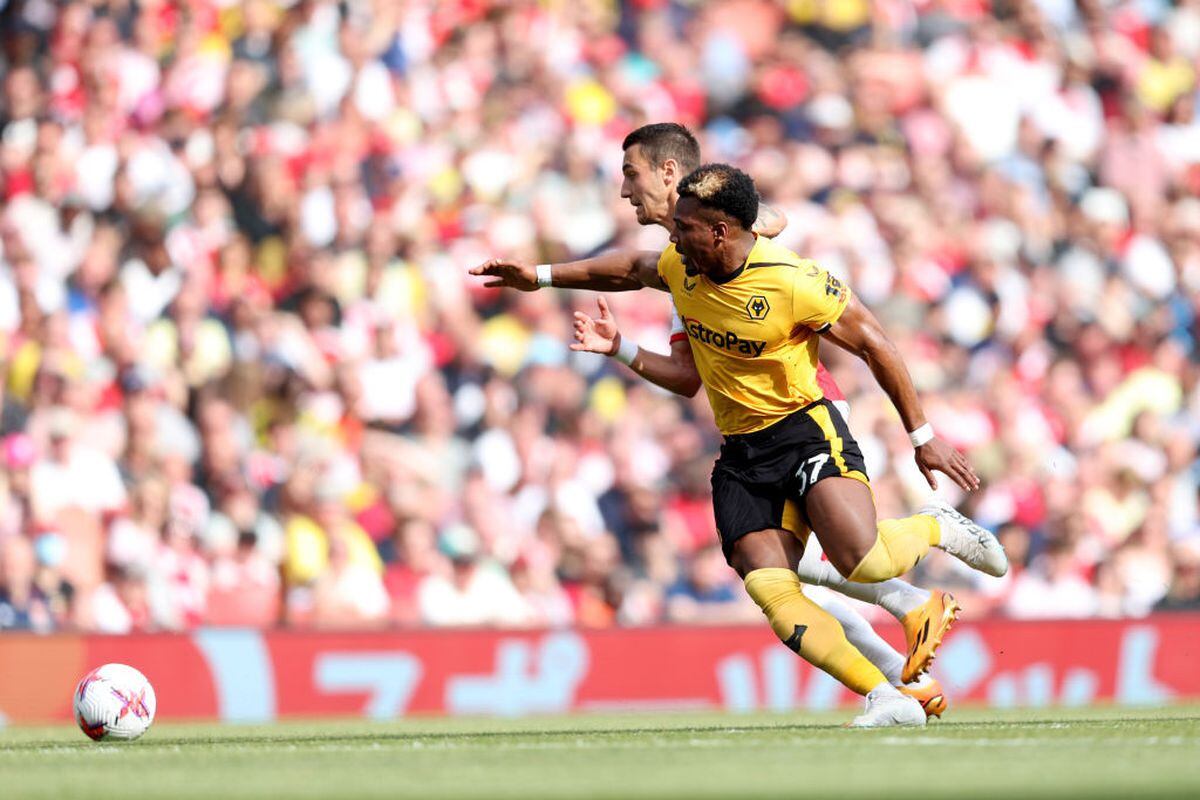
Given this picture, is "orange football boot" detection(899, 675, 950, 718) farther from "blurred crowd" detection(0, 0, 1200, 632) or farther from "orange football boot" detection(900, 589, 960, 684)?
"blurred crowd" detection(0, 0, 1200, 632)

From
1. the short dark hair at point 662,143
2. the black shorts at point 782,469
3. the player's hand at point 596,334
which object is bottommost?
the black shorts at point 782,469

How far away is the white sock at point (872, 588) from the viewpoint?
801 centimetres

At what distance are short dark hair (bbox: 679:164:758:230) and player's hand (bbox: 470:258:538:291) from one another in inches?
39.7

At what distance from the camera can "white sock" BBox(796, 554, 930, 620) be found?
8008mm

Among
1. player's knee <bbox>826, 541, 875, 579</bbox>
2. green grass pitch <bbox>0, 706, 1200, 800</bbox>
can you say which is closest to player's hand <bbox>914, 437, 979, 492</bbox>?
player's knee <bbox>826, 541, 875, 579</bbox>

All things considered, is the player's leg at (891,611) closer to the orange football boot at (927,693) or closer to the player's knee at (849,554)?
the orange football boot at (927,693)

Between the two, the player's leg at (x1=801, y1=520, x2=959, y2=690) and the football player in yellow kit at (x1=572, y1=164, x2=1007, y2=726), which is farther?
the player's leg at (x1=801, y1=520, x2=959, y2=690)

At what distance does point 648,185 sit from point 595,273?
45 cm

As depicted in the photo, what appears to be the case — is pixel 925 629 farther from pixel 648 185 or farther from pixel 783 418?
pixel 648 185

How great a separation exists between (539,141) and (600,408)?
242 cm

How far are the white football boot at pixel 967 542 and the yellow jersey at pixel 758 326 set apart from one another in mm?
765

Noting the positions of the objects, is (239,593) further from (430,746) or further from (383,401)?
(430,746)

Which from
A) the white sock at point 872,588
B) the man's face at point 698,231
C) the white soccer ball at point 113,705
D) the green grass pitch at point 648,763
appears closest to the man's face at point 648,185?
the man's face at point 698,231

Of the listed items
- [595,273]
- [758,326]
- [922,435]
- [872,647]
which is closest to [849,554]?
[922,435]
